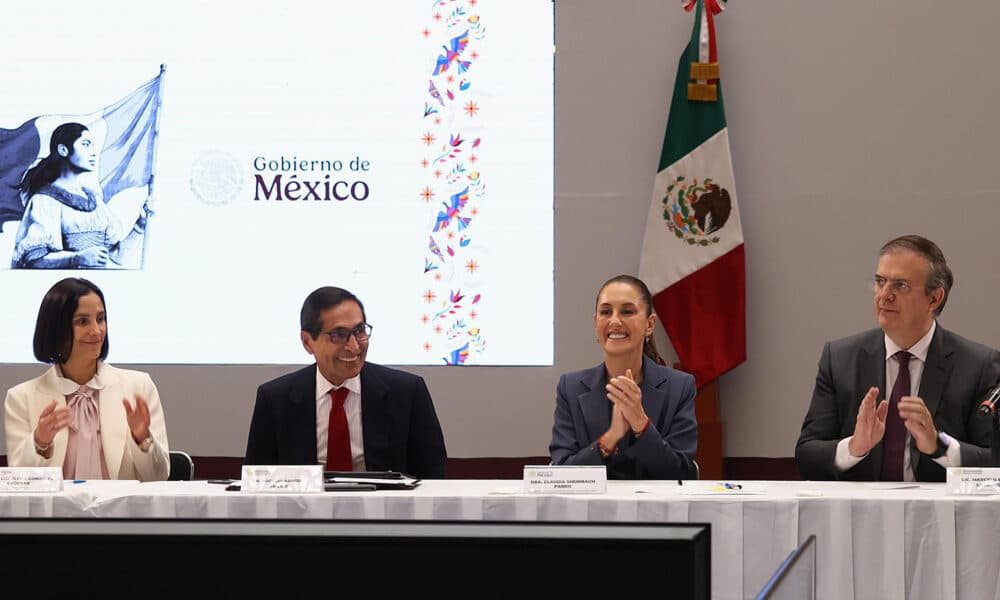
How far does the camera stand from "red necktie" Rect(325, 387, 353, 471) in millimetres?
3223

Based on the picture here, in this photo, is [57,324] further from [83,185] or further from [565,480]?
[565,480]

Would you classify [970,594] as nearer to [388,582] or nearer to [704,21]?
[388,582]

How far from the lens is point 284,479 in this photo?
8.56 feet

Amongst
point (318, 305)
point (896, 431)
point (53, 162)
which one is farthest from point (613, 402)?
point (53, 162)

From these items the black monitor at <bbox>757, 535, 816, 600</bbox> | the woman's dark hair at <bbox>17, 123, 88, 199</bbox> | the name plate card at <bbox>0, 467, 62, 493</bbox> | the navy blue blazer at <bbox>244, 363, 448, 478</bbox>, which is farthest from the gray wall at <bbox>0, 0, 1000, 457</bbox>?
the black monitor at <bbox>757, 535, 816, 600</bbox>

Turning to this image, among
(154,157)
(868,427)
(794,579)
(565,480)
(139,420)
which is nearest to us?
(794,579)

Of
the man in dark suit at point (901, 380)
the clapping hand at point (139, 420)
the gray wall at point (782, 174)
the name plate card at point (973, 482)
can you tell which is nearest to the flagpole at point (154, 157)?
the gray wall at point (782, 174)

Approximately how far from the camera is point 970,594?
2.28 metres

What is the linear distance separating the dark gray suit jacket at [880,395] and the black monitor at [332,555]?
7.95 feet

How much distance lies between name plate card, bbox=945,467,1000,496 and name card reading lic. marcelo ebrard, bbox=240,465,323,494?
1443mm

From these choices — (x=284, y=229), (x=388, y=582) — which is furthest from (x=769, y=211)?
(x=388, y=582)

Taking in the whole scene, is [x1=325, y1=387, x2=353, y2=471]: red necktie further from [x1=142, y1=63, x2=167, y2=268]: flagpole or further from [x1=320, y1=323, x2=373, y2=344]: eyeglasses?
[x1=142, y1=63, x2=167, y2=268]: flagpole

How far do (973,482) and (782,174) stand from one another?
2.18 meters

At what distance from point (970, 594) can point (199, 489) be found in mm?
1786
